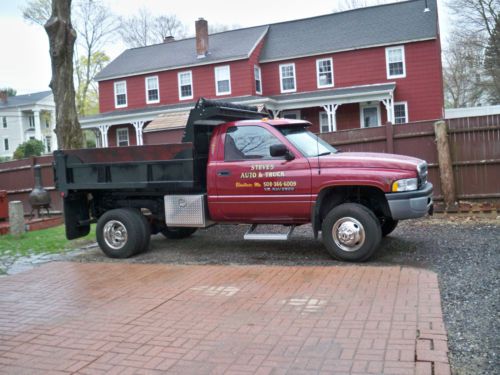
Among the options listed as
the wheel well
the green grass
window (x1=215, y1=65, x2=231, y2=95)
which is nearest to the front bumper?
the wheel well

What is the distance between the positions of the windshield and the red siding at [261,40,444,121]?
21.4 meters

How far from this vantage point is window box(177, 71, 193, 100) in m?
32.0

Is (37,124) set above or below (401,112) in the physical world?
above

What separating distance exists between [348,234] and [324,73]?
23776 millimetres

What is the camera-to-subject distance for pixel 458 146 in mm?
10969

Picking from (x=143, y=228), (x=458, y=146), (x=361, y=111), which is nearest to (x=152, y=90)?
(x=361, y=111)

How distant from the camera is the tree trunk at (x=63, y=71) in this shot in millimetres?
13375

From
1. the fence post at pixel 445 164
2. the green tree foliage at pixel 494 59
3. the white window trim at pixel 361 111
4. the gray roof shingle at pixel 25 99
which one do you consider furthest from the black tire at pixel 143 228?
the gray roof shingle at pixel 25 99

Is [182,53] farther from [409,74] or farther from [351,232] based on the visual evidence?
→ [351,232]

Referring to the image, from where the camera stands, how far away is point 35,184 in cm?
1490

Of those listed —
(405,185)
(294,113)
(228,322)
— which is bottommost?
(228,322)

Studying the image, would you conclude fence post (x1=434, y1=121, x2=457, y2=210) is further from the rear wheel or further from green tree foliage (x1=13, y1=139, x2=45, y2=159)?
green tree foliage (x1=13, y1=139, x2=45, y2=159)

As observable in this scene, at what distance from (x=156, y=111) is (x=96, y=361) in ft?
90.7

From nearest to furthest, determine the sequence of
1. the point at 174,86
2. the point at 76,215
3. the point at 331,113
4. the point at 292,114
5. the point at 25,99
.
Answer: the point at 76,215 < the point at 331,113 < the point at 292,114 < the point at 174,86 < the point at 25,99
